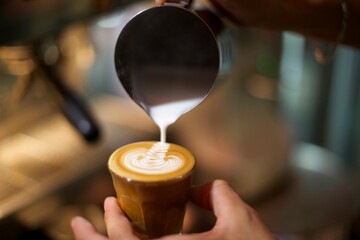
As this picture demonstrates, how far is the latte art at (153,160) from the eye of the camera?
86 cm

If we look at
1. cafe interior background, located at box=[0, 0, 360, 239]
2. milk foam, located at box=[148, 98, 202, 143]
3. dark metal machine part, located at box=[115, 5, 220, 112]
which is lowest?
cafe interior background, located at box=[0, 0, 360, 239]

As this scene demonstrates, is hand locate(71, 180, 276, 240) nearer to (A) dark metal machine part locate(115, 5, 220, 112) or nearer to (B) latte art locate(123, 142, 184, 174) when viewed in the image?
(B) latte art locate(123, 142, 184, 174)

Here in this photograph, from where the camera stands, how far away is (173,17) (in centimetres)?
91

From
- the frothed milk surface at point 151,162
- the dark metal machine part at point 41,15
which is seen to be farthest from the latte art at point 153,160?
the dark metal machine part at point 41,15

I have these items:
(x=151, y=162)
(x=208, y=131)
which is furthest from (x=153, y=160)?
(x=208, y=131)

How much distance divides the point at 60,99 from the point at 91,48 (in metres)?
0.53

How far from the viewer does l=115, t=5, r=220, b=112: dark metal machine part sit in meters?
0.91

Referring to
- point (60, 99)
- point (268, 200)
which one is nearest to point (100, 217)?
point (60, 99)

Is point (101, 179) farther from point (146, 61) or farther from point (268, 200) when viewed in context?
point (146, 61)

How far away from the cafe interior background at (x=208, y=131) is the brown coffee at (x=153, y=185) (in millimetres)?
352

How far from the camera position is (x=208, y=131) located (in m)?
1.87

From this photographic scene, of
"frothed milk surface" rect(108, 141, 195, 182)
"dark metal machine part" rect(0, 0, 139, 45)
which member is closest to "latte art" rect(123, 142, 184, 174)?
"frothed milk surface" rect(108, 141, 195, 182)

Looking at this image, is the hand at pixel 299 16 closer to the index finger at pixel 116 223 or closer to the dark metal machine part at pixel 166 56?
the dark metal machine part at pixel 166 56

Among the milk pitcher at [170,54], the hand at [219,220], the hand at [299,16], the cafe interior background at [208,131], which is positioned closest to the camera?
the hand at [219,220]
